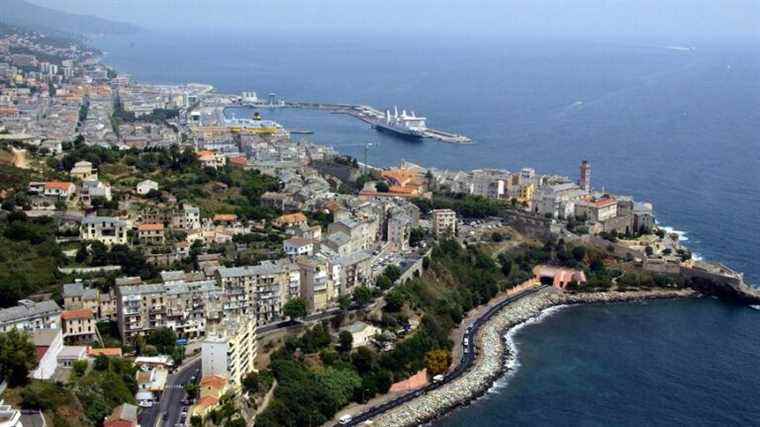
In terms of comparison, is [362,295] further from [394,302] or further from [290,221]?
[290,221]

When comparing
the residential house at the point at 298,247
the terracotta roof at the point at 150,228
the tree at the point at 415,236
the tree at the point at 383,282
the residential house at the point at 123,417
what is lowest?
the residential house at the point at 123,417

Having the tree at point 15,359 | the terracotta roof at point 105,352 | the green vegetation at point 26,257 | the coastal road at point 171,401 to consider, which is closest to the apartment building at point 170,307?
the terracotta roof at point 105,352

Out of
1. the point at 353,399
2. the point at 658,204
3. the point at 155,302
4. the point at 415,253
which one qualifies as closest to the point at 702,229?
the point at 658,204

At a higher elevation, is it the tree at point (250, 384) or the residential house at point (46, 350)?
the residential house at point (46, 350)

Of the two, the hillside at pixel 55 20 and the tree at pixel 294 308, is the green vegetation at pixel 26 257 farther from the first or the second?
the hillside at pixel 55 20

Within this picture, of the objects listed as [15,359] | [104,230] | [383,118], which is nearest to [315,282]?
[104,230]

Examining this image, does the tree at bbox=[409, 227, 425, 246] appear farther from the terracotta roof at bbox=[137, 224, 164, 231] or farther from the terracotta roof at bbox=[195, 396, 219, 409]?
the terracotta roof at bbox=[195, 396, 219, 409]
